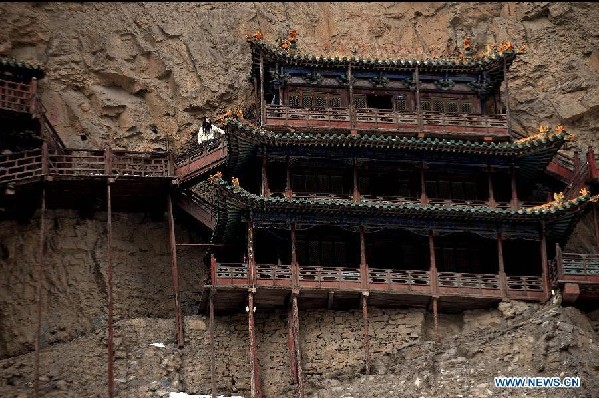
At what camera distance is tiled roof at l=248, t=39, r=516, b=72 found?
51812 mm

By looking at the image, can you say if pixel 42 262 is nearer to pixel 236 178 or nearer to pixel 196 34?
pixel 236 178

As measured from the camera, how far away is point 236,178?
159ft

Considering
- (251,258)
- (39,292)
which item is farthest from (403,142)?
(39,292)

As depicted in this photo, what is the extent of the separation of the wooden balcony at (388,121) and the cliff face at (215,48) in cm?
527

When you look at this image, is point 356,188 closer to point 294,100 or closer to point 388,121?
point 388,121

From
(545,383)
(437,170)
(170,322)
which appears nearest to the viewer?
(545,383)

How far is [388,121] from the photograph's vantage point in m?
51.4

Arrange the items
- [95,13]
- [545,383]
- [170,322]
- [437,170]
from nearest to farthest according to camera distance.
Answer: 1. [545,383]
2. [170,322]
3. [437,170]
4. [95,13]

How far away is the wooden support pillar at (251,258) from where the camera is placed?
46.2 meters

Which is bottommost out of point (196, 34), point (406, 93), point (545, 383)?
point (545, 383)

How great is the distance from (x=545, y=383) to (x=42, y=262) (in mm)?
18069

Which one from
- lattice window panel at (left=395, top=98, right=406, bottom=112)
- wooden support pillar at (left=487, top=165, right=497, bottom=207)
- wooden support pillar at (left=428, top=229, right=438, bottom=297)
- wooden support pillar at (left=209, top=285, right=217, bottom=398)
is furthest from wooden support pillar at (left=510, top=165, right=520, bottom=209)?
wooden support pillar at (left=209, top=285, right=217, bottom=398)

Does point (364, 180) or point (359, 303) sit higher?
point (364, 180)

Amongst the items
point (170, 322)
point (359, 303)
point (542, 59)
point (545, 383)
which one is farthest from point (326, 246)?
point (542, 59)
